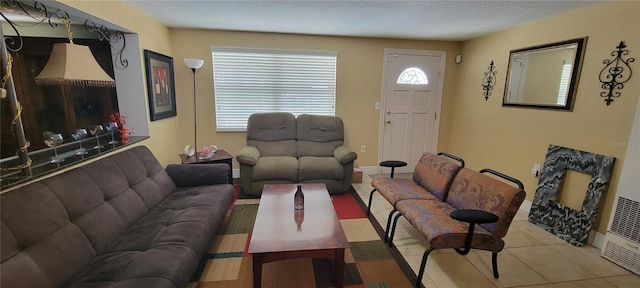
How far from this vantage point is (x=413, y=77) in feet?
13.8

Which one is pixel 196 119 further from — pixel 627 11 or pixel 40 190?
pixel 627 11

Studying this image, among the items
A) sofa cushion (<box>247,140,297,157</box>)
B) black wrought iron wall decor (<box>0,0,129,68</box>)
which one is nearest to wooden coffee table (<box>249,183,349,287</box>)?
sofa cushion (<box>247,140,297,157</box>)

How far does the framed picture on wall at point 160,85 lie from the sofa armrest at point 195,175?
2.52ft

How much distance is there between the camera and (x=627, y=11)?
7.16 feet

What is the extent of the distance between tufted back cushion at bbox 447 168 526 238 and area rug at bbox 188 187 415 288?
2.21 feet

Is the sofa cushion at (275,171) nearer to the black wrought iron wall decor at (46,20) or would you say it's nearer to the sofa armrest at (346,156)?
the sofa armrest at (346,156)

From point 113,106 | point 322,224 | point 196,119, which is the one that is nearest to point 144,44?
point 113,106

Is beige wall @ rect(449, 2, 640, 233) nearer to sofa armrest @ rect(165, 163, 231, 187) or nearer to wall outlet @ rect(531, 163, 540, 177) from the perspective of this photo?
wall outlet @ rect(531, 163, 540, 177)

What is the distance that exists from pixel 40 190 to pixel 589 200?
406cm

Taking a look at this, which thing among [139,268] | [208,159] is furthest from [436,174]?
[208,159]

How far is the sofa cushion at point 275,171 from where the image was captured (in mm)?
3221

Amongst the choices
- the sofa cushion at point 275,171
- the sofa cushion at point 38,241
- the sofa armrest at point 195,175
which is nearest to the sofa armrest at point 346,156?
the sofa cushion at point 275,171

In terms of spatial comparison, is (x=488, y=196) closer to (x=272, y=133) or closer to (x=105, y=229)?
(x=105, y=229)

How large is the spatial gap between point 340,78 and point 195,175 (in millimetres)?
Result: 2484
